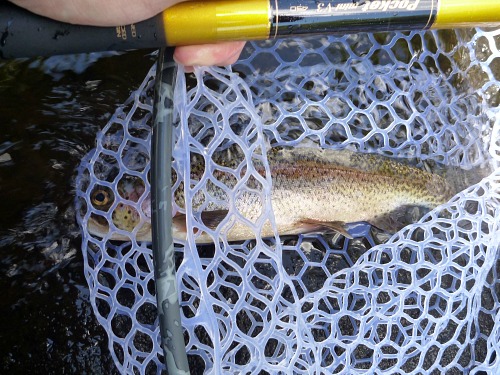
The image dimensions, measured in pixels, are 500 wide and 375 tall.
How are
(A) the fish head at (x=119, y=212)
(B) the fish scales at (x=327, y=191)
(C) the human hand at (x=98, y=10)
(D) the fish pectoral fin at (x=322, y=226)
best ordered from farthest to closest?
(D) the fish pectoral fin at (x=322, y=226), (B) the fish scales at (x=327, y=191), (A) the fish head at (x=119, y=212), (C) the human hand at (x=98, y=10)

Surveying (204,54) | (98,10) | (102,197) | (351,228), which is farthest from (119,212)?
(351,228)

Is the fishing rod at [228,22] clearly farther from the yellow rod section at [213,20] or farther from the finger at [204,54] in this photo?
the finger at [204,54]

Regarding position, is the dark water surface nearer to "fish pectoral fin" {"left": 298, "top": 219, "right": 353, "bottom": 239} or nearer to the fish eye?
the fish eye

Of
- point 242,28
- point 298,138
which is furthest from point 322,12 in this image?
point 298,138

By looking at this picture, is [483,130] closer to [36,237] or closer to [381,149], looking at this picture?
[381,149]

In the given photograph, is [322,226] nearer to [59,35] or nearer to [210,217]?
[210,217]

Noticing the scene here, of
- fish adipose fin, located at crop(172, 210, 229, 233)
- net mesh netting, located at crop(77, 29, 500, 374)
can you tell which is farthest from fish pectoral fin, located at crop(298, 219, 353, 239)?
fish adipose fin, located at crop(172, 210, 229, 233)

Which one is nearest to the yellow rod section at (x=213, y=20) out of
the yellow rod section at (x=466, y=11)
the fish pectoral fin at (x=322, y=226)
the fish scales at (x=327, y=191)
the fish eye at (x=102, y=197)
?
the yellow rod section at (x=466, y=11)
